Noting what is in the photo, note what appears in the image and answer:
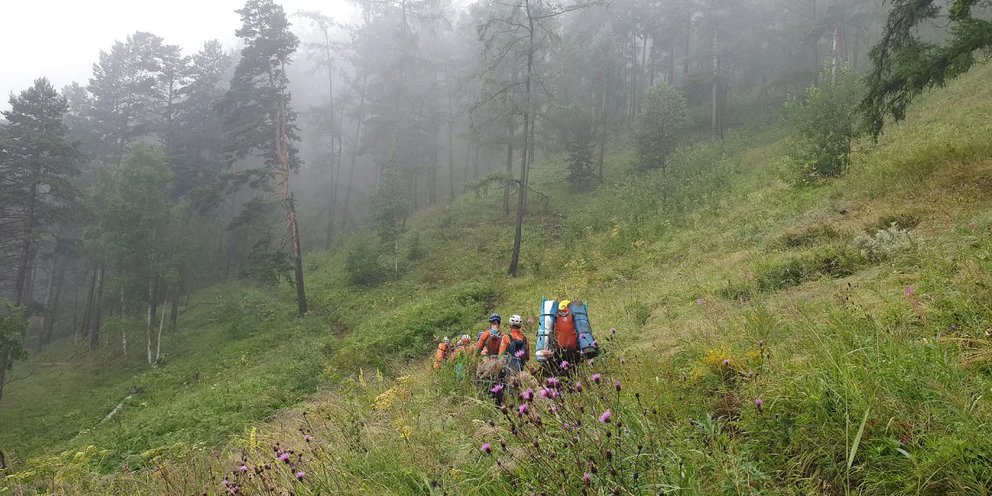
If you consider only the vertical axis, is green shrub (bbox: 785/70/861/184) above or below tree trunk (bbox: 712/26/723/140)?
below

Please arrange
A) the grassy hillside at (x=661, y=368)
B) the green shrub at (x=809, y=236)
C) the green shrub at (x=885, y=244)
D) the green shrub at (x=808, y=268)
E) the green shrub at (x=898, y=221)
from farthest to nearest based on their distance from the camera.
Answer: the green shrub at (x=809, y=236) → the green shrub at (x=898, y=221) → the green shrub at (x=808, y=268) → the green shrub at (x=885, y=244) → the grassy hillside at (x=661, y=368)

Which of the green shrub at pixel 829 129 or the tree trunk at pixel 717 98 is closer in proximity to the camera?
the green shrub at pixel 829 129

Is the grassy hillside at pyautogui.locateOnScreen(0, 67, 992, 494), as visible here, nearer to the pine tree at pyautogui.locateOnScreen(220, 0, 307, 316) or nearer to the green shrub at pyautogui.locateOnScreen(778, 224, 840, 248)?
the green shrub at pyautogui.locateOnScreen(778, 224, 840, 248)

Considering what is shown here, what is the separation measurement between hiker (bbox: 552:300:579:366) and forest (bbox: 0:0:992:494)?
0.81 metres

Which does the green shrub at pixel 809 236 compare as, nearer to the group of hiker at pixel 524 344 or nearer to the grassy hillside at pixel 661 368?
the grassy hillside at pixel 661 368

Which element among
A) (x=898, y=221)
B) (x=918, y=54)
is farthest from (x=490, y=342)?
(x=918, y=54)

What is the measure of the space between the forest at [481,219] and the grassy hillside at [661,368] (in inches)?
2.3

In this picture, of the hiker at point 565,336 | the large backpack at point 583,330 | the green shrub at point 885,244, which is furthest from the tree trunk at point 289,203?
the green shrub at point 885,244

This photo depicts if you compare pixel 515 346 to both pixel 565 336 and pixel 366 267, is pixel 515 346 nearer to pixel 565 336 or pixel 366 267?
pixel 565 336

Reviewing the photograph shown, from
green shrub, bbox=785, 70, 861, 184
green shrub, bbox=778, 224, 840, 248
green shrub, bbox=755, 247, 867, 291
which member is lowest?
green shrub, bbox=755, 247, 867, 291

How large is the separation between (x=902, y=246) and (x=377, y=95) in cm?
3645

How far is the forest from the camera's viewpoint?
3.61m

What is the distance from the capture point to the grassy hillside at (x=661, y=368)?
2.36m

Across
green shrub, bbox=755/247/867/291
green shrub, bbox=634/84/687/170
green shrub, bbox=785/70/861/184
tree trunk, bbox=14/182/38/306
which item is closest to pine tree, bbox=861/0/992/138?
green shrub, bbox=785/70/861/184
